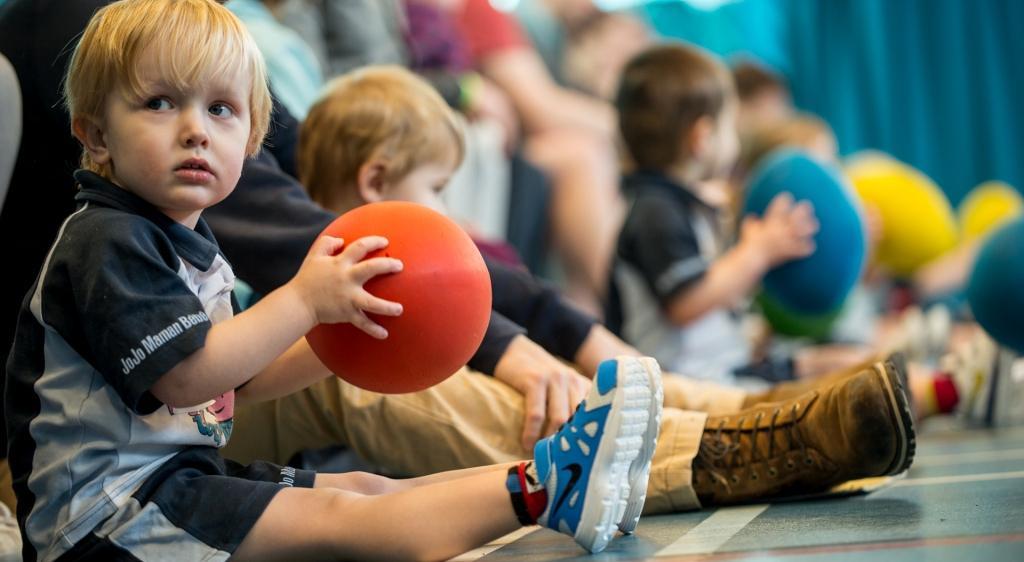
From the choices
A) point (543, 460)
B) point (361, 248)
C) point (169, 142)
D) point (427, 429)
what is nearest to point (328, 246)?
point (361, 248)

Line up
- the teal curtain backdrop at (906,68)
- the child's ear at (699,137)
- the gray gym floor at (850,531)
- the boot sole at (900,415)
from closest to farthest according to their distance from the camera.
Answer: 1. the gray gym floor at (850,531)
2. the boot sole at (900,415)
3. the child's ear at (699,137)
4. the teal curtain backdrop at (906,68)

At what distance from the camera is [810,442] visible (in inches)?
53.8

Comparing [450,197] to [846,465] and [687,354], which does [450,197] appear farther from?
[846,465]

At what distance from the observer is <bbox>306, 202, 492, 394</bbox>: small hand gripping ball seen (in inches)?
42.1

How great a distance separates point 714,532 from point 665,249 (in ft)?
4.23

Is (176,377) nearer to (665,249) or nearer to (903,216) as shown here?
(665,249)

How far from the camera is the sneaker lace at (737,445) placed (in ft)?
4.55

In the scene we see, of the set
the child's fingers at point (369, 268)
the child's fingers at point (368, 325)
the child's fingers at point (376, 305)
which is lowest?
the child's fingers at point (368, 325)

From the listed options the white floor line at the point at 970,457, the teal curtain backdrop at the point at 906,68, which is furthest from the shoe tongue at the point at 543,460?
the teal curtain backdrop at the point at 906,68

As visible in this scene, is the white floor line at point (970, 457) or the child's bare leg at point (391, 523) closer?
the child's bare leg at point (391, 523)

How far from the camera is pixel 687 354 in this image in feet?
8.20

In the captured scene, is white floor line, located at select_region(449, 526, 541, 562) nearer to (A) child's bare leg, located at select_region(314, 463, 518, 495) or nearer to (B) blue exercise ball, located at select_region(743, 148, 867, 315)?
(A) child's bare leg, located at select_region(314, 463, 518, 495)

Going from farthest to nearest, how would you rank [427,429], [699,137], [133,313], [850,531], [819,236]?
[699,137], [819,236], [427,429], [850,531], [133,313]

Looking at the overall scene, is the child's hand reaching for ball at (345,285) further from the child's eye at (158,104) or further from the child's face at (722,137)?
the child's face at (722,137)
